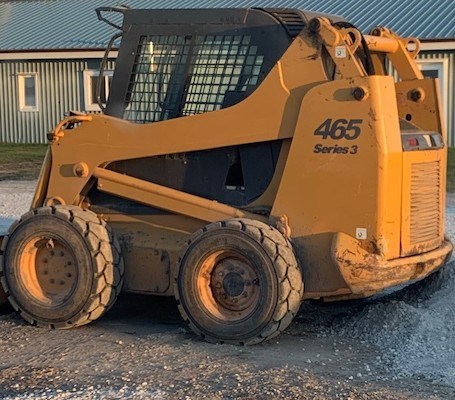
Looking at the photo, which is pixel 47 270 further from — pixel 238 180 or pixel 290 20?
pixel 290 20

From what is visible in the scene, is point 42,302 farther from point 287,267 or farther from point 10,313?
point 287,267

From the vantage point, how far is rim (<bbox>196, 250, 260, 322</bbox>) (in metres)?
7.06

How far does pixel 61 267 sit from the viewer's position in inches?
304

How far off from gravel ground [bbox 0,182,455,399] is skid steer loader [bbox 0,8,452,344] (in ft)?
1.01

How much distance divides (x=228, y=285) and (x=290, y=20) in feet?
7.28

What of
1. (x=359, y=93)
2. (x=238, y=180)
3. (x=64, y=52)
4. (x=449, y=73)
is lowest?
(x=238, y=180)

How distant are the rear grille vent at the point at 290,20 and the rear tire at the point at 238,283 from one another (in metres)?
1.62

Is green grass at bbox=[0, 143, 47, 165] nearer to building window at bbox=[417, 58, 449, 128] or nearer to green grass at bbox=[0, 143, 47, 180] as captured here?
green grass at bbox=[0, 143, 47, 180]

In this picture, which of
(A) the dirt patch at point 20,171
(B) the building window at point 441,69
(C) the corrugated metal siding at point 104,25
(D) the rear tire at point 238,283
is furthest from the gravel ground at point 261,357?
(C) the corrugated metal siding at point 104,25

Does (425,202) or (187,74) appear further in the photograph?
(187,74)

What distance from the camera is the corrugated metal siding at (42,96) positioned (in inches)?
1091

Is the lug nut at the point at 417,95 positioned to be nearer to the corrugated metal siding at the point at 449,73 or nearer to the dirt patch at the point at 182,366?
the dirt patch at the point at 182,366

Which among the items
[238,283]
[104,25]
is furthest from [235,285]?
[104,25]

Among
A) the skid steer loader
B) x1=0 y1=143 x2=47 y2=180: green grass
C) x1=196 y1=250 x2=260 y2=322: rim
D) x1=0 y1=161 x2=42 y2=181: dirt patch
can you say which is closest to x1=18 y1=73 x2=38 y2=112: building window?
x1=0 y1=143 x2=47 y2=180: green grass
